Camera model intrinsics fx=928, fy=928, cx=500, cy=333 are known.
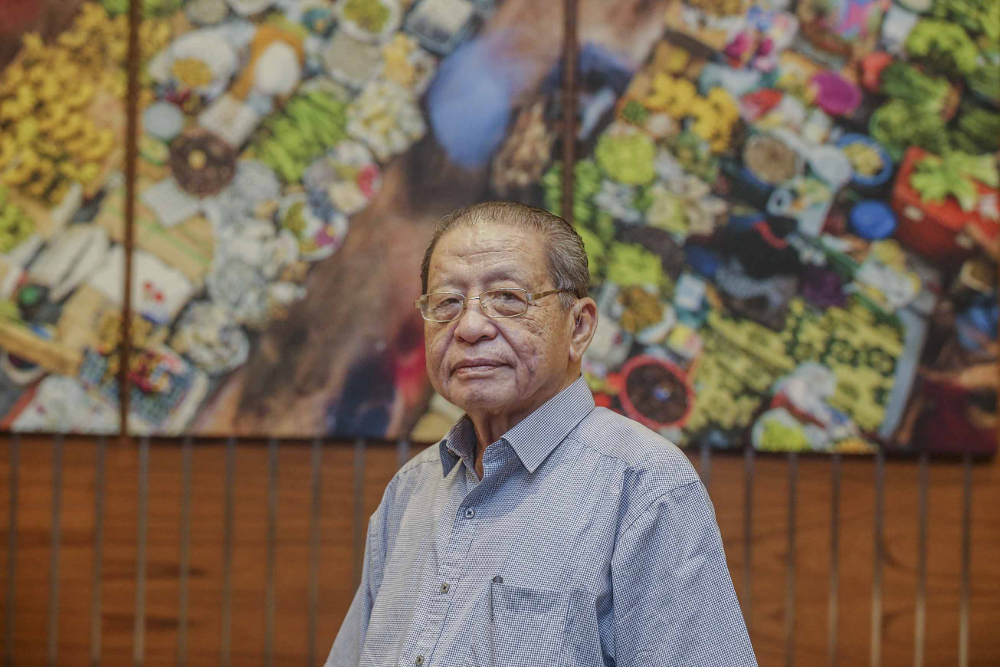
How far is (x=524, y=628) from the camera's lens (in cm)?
121

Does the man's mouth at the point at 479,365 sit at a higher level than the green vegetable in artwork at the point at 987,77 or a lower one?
lower

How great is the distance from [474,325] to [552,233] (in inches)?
7.7

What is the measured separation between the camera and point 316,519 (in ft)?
9.16

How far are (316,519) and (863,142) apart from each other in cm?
196

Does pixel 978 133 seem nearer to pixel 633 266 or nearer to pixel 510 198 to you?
pixel 633 266

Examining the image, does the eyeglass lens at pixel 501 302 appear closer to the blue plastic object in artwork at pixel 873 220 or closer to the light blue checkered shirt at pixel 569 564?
the light blue checkered shirt at pixel 569 564

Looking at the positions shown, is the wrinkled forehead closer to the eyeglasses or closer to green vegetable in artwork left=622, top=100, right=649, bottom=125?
the eyeglasses

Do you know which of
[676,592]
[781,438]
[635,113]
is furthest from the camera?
[635,113]

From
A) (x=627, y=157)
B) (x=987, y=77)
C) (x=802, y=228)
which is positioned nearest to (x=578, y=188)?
(x=627, y=157)

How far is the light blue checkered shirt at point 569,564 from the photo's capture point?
1.19m

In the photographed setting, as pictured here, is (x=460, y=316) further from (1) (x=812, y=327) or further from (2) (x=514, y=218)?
(1) (x=812, y=327)

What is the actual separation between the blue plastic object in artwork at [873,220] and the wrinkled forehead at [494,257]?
161 cm

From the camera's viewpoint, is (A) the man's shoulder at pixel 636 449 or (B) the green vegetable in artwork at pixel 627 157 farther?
(B) the green vegetable in artwork at pixel 627 157

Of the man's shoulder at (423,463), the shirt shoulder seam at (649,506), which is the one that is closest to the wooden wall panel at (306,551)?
the man's shoulder at (423,463)
